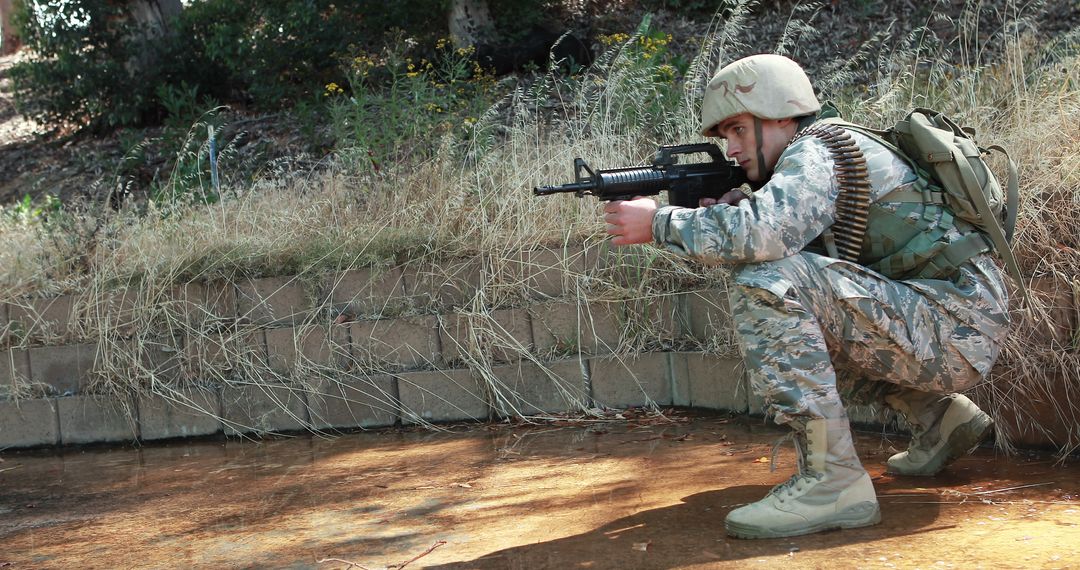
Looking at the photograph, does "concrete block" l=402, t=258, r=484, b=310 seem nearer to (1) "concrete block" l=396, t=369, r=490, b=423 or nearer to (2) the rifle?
(1) "concrete block" l=396, t=369, r=490, b=423

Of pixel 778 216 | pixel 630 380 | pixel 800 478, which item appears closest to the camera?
pixel 778 216

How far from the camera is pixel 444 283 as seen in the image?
14.5ft

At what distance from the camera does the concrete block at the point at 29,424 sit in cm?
458

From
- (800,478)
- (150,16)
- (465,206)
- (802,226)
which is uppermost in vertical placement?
(150,16)

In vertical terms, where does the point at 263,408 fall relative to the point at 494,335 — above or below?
below

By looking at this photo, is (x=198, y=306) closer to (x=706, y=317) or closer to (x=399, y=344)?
(x=399, y=344)

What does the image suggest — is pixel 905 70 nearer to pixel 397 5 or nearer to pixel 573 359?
pixel 573 359

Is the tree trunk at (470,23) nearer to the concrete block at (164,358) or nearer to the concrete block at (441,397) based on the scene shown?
the concrete block at (164,358)

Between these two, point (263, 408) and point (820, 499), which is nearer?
point (820, 499)

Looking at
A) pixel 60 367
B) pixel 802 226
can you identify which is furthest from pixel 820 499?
pixel 60 367

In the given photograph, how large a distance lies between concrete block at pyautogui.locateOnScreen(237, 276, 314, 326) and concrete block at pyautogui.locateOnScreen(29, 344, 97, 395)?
0.81 m

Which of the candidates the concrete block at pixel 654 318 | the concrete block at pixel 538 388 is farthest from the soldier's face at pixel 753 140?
the concrete block at pixel 538 388

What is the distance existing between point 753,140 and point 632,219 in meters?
0.40

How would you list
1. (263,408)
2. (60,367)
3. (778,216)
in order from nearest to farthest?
(778,216) → (263,408) → (60,367)
